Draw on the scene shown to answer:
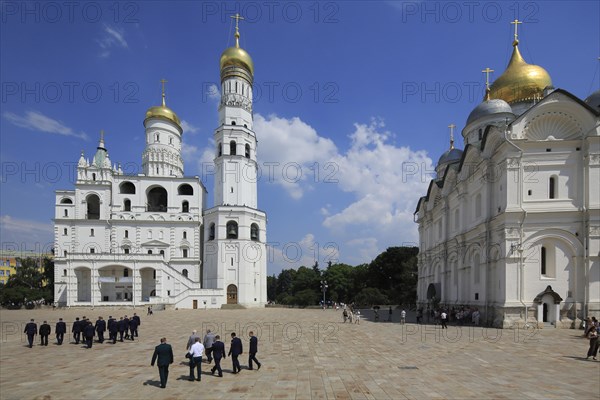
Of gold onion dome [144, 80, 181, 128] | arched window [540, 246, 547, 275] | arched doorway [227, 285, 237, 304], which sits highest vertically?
gold onion dome [144, 80, 181, 128]

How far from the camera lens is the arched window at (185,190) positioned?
5934 centimetres

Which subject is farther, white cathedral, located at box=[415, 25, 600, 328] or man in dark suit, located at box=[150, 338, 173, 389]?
white cathedral, located at box=[415, 25, 600, 328]

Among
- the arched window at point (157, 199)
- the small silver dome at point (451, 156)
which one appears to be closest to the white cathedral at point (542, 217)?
the small silver dome at point (451, 156)

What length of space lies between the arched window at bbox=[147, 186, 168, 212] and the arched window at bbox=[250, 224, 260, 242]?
45.7ft

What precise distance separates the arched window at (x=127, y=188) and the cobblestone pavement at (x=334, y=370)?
1551 inches

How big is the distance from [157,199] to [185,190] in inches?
206

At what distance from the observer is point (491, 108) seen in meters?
35.5

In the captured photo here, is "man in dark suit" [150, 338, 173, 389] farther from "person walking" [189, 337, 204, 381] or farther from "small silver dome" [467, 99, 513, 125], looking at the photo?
"small silver dome" [467, 99, 513, 125]

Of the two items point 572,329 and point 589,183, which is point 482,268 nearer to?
point 572,329

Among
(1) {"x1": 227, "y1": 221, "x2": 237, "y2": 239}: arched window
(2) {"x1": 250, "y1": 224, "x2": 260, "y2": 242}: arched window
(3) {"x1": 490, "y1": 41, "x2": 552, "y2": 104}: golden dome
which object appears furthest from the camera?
(2) {"x1": 250, "y1": 224, "x2": 260, "y2": 242}: arched window

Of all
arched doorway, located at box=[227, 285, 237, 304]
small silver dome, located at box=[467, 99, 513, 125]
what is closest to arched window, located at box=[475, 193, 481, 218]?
small silver dome, located at box=[467, 99, 513, 125]

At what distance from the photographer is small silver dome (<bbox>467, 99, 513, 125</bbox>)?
35.2 m

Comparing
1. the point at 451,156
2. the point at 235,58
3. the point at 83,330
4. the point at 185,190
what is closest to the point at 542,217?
the point at 451,156

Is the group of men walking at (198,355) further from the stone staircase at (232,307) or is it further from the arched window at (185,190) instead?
the arched window at (185,190)
